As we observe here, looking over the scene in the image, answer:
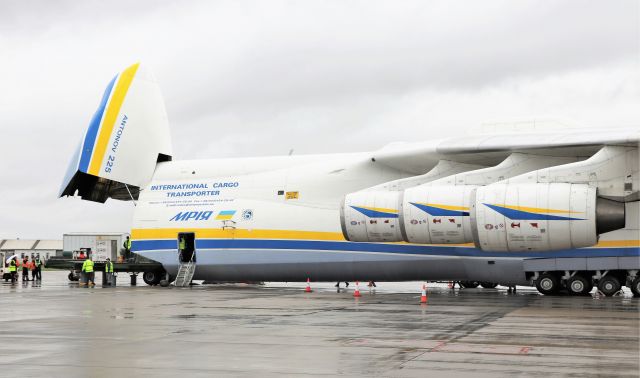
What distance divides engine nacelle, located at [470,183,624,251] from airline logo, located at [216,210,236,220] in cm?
854

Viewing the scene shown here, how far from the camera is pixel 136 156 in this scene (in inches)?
1001

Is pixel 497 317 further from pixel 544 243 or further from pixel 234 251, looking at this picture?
pixel 234 251

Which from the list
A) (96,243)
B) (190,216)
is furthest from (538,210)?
(96,243)

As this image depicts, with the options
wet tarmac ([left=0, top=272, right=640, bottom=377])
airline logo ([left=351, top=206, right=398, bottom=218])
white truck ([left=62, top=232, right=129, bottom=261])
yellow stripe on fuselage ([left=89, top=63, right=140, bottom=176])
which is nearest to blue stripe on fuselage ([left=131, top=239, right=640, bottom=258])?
airline logo ([left=351, top=206, right=398, bottom=218])

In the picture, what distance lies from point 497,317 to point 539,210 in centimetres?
522

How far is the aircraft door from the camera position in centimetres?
2455

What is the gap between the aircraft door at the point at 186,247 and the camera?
2455 cm

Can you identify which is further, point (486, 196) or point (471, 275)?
point (471, 275)

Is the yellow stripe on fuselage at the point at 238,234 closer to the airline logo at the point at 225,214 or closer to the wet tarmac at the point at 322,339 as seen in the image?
the airline logo at the point at 225,214

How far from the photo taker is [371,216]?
19656 millimetres

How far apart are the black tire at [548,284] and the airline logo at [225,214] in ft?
31.9

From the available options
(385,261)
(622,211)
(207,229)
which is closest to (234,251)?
(207,229)

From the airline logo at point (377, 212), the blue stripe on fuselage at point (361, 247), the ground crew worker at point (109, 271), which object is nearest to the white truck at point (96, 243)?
the ground crew worker at point (109, 271)

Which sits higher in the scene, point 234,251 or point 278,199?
point 278,199
